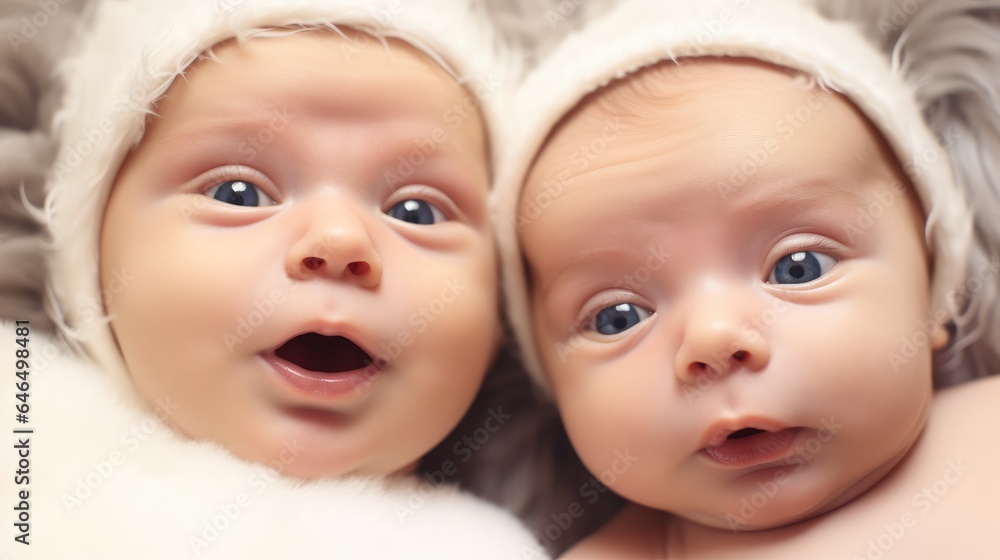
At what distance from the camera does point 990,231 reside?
1.54 m

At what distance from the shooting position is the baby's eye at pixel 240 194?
1340mm

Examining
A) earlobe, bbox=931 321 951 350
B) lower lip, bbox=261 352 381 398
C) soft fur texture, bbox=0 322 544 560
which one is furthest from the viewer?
earlobe, bbox=931 321 951 350

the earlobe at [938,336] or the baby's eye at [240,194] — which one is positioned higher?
the earlobe at [938,336]

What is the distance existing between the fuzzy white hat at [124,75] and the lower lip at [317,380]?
0.97ft

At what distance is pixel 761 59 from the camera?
4.42ft

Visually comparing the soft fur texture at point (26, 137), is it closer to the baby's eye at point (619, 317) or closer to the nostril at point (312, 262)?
the nostril at point (312, 262)

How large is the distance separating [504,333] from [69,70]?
2.86ft

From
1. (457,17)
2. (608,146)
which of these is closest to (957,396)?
(608,146)

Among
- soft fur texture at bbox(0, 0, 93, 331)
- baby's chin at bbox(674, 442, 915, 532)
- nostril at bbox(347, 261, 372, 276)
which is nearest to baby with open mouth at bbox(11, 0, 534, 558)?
nostril at bbox(347, 261, 372, 276)

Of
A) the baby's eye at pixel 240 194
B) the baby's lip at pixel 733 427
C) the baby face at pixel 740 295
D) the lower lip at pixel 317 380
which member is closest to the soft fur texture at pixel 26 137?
the baby's eye at pixel 240 194

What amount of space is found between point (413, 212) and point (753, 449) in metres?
0.62

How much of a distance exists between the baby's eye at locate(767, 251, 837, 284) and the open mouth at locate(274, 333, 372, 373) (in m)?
0.62

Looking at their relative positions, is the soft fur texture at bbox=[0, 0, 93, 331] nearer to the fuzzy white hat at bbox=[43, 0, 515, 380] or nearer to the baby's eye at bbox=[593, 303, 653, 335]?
the fuzzy white hat at bbox=[43, 0, 515, 380]

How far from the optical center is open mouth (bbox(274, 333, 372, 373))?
1355mm
